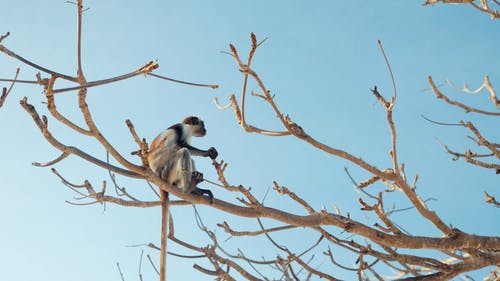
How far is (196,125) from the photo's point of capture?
39.1ft

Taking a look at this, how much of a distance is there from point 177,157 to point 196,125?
3.05 meters

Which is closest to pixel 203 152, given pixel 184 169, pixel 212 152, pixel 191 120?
pixel 212 152

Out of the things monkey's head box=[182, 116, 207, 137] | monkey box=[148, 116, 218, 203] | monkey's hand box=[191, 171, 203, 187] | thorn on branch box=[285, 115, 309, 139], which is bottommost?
thorn on branch box=[285, 115, 309, 139]

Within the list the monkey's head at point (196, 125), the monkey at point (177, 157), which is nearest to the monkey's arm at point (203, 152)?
the monkey at point (177, 157)

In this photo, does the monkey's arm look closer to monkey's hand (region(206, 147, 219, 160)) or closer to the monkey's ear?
monkey's hand (region(206, 147, 219, 160))

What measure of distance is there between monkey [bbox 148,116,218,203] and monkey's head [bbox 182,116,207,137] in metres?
1.00

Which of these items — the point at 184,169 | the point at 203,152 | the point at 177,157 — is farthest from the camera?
the point at 203,152

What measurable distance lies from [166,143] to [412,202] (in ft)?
15.2

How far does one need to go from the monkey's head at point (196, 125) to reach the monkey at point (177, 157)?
1.00 m

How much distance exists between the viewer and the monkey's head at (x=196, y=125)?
11828mm

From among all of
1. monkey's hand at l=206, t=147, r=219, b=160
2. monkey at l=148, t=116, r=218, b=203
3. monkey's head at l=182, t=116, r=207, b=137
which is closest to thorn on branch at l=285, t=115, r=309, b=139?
monkey at l=148, t=116, r=218, b=203

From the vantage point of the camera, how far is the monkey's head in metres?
11.8

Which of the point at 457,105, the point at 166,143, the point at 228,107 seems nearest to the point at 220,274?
the point at 228,107

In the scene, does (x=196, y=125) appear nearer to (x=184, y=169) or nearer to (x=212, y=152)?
(x=212, y=152)
